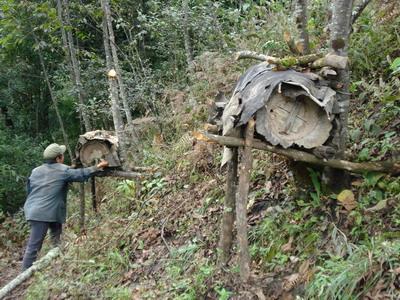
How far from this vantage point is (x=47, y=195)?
7.27 meters

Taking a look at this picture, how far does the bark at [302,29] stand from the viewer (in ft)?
15.9

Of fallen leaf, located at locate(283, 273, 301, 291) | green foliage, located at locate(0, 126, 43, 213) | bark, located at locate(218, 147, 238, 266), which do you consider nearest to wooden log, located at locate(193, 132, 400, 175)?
bark, located at locate(218, 147, 238, 266)

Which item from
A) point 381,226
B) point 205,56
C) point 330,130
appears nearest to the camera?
point 381,226

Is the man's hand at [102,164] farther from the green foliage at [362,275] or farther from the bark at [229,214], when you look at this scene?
the green foliage at [362,275]

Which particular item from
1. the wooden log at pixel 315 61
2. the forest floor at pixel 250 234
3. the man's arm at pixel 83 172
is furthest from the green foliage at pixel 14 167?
the wooden log at pixel 315 61

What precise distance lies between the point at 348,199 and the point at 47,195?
4829 mm

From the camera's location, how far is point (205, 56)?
8906mm

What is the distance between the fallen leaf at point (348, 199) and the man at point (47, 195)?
13.8ft

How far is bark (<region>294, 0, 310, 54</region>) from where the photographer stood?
15.9ft

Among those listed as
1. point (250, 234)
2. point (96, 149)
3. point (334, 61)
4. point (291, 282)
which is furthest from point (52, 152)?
point (334, 61)

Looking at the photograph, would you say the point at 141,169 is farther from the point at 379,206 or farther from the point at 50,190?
the point at 379,206

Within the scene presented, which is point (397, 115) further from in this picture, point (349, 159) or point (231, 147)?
point (231, 147)

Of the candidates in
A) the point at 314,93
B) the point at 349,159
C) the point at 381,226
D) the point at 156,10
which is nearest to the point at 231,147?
the point at 314,93

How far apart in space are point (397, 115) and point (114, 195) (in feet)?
16.4
